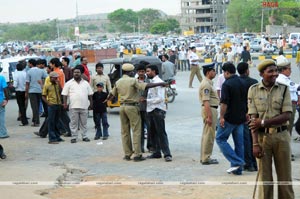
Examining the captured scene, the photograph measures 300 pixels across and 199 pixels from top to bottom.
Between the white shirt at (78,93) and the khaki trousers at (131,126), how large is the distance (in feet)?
6.81

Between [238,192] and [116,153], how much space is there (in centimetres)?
437

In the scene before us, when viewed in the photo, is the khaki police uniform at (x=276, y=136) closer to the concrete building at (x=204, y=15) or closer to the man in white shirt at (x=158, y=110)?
the man in white shirt at (x=158, y=110)

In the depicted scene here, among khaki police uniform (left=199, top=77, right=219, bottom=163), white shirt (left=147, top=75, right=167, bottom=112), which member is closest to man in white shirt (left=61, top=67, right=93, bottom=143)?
white shirt (left=147, top=75, right=167, bottom=112)

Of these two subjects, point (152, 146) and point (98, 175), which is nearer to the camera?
point (98, 175)

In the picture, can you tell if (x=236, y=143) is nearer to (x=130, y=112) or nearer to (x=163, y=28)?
(x=130, y=112)

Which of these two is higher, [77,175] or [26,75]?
[26,75]

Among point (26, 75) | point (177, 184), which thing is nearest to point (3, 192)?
point (177, 184)

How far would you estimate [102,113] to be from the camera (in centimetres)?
1455

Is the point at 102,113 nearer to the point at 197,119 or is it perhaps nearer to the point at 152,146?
the point at 152,146

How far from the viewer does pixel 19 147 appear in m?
14.0

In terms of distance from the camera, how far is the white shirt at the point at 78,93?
1397 cm

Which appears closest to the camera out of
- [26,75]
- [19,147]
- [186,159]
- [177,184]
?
[177,184]

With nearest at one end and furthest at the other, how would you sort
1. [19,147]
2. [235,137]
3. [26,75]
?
1. [235,137]
2. [19,147]
3. [26,75]

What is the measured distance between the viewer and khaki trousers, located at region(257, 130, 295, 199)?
7605mm
